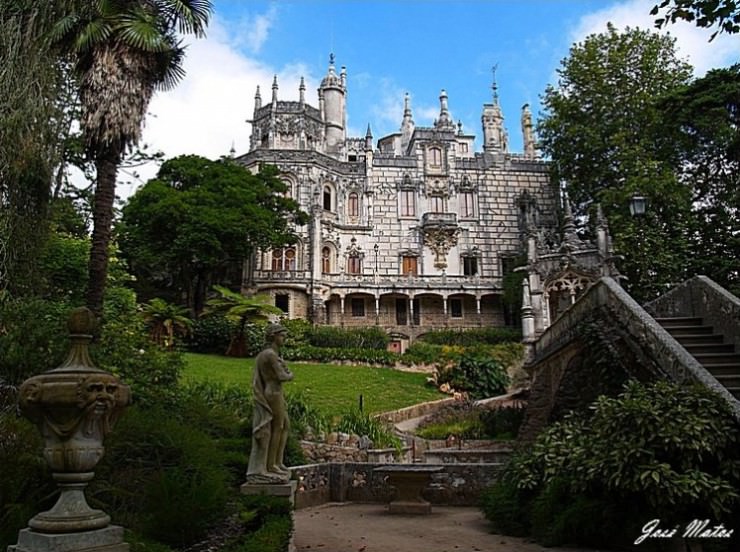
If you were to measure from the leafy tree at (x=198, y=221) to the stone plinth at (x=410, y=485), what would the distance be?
2395cm

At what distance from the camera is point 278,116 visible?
43.0 m

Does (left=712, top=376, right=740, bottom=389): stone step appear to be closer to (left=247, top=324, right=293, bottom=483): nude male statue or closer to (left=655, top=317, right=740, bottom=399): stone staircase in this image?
(left=655, top=317, right=740, bottom=399): stone staircase

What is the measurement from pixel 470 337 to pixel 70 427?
33132mm

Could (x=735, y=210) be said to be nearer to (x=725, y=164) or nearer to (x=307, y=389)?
(x=725, y=164)

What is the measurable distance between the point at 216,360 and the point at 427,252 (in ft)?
64.8

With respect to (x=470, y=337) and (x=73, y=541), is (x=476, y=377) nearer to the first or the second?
(x=470, y=337)

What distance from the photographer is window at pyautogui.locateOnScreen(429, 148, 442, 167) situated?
4481 cm

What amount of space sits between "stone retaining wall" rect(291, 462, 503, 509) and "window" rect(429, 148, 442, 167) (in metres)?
34.9

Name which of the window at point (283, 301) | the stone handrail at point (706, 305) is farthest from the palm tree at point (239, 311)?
the stone handrail at point (706, 305)

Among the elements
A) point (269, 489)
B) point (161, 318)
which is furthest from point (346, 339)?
point (269, 489)

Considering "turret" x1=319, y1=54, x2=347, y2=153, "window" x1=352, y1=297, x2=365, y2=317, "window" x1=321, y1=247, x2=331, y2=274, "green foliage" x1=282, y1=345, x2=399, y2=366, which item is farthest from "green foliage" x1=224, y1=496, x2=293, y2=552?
"turret" x1=319, y1=54, x2=347, y2=153

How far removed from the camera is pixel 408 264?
43250 millimetres

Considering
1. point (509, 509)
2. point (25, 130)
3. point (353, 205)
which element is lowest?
point (509, 509)

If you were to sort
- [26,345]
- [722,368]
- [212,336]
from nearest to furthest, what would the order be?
[722,368], [26,345], [212,336]
